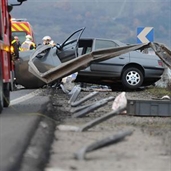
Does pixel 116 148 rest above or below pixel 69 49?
above

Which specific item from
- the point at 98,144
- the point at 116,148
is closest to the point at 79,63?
the point at 116,148

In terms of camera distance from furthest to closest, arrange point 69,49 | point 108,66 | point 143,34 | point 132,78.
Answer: point 143,34, point 108,66, point 132,78, point 69,49

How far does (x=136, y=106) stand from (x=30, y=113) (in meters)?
1.83

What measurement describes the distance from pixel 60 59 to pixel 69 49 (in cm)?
35

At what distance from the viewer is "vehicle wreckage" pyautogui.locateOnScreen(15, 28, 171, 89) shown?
12766 millimetres

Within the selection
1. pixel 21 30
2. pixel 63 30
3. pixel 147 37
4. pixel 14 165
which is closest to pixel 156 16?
pixel 63 30

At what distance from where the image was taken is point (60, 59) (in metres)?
18.4

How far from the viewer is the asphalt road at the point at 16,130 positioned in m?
6.84

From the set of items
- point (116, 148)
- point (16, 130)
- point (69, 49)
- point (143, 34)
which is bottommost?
point (143, 34)

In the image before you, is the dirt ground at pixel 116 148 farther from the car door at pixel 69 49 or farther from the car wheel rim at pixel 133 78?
the car wheel rim at pixel 133 78

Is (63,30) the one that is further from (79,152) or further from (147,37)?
(79,152)

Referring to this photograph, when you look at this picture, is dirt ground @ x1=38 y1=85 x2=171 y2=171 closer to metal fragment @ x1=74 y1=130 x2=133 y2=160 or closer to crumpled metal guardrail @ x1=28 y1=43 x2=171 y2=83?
metal fragment @ x1=74 y1=130 x2=133 y2=160

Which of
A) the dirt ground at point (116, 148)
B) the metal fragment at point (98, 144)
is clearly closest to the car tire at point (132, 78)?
the dirt ground at point (116, 148)

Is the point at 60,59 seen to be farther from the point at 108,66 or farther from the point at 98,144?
the point at 98,144
